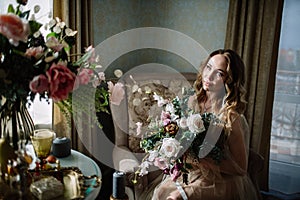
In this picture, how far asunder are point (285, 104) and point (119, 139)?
1.37 m

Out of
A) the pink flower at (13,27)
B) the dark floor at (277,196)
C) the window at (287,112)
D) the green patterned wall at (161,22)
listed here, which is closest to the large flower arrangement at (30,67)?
the pink flower at (13,27)

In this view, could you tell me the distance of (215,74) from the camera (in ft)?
6.11

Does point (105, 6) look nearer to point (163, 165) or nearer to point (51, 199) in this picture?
point (163, 165)

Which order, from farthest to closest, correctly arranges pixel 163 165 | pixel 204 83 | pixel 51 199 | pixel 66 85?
pixel 204 83, pixel 163 165, pixel 51 199, pixel 66 85

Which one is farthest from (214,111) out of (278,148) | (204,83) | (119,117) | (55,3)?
(55,3)

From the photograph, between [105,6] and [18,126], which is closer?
[18,126]

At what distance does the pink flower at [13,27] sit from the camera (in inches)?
41.6

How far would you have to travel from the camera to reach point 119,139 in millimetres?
2400

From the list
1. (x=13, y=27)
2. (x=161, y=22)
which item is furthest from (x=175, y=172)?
(x=161, y=22)

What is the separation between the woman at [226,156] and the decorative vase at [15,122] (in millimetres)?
828

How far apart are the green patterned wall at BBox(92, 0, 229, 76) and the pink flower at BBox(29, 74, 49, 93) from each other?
158cm

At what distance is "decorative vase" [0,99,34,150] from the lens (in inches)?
49.1

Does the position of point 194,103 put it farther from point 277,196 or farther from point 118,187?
point 277,196

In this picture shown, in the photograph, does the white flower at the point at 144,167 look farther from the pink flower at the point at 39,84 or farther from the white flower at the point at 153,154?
the pink flower at the point at 39,84
